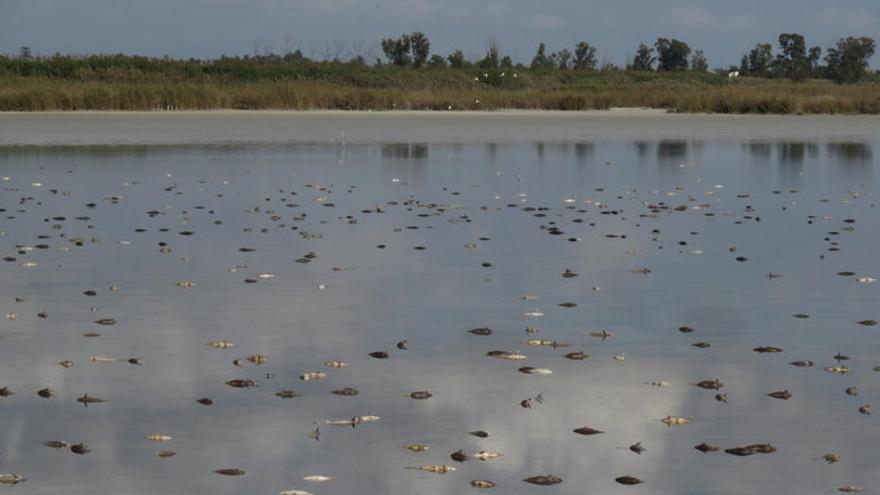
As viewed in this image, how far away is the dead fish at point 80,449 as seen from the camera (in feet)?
32.4

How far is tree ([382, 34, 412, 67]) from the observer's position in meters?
154

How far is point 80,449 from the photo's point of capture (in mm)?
9930

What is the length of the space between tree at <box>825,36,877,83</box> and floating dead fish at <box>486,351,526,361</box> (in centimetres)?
18043

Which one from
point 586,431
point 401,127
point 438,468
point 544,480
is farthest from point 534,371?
point 401,127

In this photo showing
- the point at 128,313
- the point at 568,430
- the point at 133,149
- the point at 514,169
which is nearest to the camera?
the point at 568,430

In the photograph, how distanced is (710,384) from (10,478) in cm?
552

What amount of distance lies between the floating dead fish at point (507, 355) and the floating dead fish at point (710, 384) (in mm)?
1770

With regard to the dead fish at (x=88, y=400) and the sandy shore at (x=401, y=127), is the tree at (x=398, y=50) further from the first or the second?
the dead fish at (x=88, y=400)

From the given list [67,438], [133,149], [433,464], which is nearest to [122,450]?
[67,438]

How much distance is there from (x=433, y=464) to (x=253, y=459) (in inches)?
45.7

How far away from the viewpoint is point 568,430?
34.6 feet

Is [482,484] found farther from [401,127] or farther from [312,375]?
[401,127]

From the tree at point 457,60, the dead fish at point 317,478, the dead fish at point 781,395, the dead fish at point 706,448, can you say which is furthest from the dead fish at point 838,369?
the tree at point 457,60

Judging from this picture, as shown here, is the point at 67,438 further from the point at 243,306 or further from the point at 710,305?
the point at 710,305
